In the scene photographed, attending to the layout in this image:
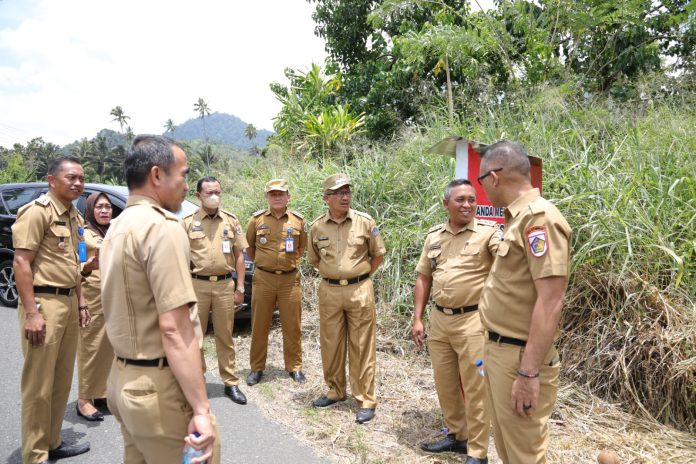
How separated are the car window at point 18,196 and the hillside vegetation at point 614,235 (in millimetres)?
5269

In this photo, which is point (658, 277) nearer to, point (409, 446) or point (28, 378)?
point (409, 446)

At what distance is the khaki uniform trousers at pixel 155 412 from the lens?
5.52ft

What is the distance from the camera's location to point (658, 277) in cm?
367

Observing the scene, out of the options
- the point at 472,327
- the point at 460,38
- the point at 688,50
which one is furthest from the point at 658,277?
the point at 688,50

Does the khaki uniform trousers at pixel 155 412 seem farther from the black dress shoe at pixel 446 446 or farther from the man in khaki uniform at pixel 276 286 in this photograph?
the man in khaki uniform at pixel 276 286

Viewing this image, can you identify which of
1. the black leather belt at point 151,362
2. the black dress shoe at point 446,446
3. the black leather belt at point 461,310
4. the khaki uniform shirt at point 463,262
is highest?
the khaki uniform shirt at point 463,262

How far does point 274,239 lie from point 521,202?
305 centimetres

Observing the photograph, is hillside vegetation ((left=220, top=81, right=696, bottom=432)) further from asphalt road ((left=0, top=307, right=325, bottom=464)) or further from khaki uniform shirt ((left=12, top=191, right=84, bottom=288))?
khaki uniform shirt ((left=12, top=191, right=84, bottom=288))

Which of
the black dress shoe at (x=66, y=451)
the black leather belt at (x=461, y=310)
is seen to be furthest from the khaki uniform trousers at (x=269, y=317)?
the black leather belt at (x=461, y=310)

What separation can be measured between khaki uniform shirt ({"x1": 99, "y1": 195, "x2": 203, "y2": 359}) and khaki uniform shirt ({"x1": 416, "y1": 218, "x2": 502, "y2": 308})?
2003 millimetres

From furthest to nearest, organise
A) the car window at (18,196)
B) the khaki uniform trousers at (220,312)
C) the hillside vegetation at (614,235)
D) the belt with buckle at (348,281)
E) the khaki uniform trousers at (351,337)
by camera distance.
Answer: the car window at (18,196) < the khaki uniform trousers at (220,312) < the belt with buckle at (348,281) < the khaki uniform trousers at (351,337) < the hillside vegetation at (614,235)

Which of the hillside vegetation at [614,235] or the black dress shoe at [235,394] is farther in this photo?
the black dress shoe at [235,394]

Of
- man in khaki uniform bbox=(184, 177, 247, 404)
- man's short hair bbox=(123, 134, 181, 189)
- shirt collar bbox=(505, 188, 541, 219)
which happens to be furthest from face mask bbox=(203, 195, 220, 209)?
shirt collar bbox=(505, 188, 541, 219)

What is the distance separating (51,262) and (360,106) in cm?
936
